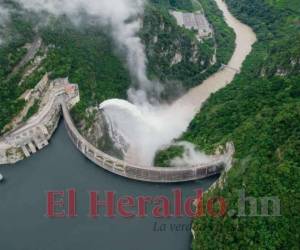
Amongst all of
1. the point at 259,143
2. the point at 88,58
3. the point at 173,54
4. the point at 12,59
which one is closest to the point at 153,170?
the point at 259,143

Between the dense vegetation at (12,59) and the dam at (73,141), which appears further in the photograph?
the dense vegetation at (12,59)

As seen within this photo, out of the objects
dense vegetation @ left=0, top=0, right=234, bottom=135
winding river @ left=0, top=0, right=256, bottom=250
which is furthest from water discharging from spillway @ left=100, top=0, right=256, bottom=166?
winding river @ left=0, top=0, right=256, bottom=250

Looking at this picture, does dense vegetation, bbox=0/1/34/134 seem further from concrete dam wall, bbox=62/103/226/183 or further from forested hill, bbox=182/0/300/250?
forested hill, bbox=182/0/300/250

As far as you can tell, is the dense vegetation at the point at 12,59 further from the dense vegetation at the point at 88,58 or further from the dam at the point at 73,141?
the dam at the point at 73,141

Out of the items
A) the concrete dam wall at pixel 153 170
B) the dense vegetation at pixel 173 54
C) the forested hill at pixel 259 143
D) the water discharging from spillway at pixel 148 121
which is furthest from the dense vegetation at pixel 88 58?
the forested hill at pixel 259 143

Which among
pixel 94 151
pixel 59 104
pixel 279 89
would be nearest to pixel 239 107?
pixel 279 89

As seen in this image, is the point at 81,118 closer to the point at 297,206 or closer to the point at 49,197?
the point at 49,197

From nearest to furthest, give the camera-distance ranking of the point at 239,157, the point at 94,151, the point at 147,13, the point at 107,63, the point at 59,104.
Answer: the point at 239,157 < the point at 94,151 < the point at 59,104 < the point at 107,63 < the point at 147,13
